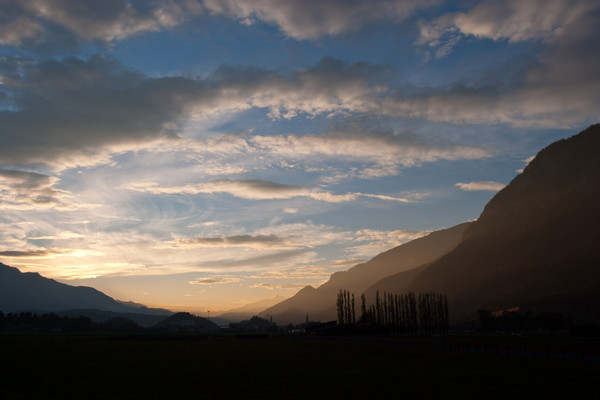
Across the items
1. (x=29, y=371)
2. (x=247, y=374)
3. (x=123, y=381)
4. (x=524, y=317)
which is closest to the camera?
(x=123, y=381)

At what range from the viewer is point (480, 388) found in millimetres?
30281

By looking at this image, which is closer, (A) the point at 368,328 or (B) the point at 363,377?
(B) the point at 363,377

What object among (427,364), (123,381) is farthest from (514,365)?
(123,381)

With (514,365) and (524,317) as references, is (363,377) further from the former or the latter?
(524,317)

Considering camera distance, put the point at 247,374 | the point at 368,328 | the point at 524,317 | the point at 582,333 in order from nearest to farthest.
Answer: the point at 247,374, the point at 582,333, the point at 368,328, the point at 524,317

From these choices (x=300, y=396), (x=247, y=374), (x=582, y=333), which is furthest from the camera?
(x=582, y=333)

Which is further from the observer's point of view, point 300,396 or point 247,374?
point 247,374

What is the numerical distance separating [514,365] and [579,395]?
63.4ft

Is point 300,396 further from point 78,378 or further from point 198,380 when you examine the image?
point 78,378

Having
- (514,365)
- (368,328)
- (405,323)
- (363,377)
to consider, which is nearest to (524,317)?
(405,323)

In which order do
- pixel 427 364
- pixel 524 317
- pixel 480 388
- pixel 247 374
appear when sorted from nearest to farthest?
pixel 480 388, pixel 247 374, pixel 427 364, pixel 524 317

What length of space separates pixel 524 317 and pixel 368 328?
227 feet

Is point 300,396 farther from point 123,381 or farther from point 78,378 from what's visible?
point 78,378

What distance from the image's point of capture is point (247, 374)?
39844 millimetres
